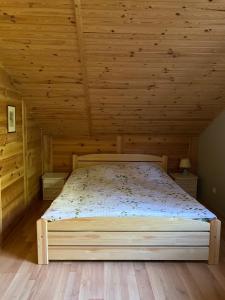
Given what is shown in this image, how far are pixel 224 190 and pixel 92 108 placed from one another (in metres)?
2.07

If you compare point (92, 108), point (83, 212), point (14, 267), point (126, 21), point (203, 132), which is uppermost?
point (126, 21)

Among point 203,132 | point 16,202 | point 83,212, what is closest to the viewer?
point 83,212

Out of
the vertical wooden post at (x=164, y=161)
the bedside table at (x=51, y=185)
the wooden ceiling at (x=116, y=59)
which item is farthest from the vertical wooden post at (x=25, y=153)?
the vertical wooden post at (x=164, y=161)

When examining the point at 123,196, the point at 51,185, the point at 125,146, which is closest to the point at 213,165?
the point at 125,146

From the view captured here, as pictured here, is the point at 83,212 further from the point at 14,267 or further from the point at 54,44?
the point at 54,44

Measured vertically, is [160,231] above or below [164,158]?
below

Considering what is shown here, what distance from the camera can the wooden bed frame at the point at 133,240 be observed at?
2547mm

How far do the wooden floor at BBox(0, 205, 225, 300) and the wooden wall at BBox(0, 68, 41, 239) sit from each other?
65 cm

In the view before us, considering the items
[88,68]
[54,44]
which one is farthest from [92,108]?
[54,44]

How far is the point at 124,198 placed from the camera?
3.13 metres

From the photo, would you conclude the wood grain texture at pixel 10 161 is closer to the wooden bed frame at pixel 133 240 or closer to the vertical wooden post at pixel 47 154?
the wooden bed frame at pixel 133 240

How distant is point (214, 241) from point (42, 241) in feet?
4.91

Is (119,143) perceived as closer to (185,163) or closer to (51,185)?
(185,163)

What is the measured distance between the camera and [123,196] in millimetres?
3211
